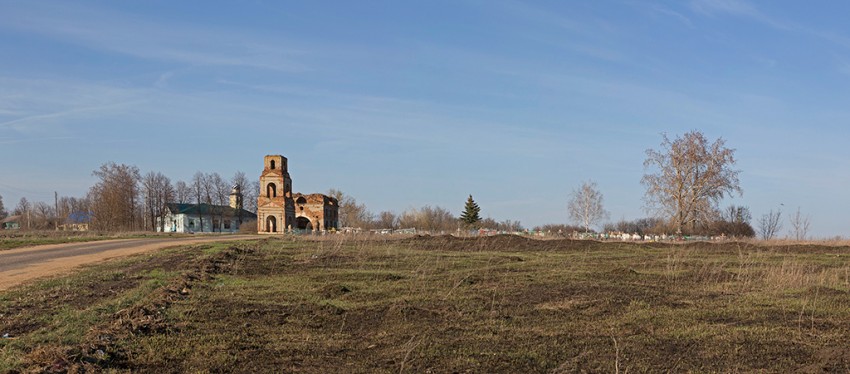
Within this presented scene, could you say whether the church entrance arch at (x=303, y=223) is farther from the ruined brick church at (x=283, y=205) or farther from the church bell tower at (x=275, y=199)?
the church bell tower at (x=275, y=199)

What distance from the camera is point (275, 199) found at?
72.6m

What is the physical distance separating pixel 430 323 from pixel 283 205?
65.1 meters

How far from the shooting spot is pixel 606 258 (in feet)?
78.9

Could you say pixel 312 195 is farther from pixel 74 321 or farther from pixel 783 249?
pixel 74 321

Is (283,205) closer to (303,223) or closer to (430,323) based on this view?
(303,223)

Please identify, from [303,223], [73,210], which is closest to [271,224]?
[303,223]

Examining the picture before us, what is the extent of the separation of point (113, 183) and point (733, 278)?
7709cm

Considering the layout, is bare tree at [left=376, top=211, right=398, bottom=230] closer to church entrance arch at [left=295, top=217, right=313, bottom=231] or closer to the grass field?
church entrance arch at [left=295, top=217, right=313, bottom=231]

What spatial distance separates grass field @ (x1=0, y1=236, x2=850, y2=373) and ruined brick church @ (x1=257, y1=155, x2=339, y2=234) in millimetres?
57050

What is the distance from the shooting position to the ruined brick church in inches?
2854

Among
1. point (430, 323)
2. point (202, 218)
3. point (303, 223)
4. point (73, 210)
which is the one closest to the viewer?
point (430, 323)

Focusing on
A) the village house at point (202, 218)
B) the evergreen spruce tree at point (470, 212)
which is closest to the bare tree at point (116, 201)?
the village house at point (202, 218)

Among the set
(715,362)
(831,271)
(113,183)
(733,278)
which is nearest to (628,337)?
(715,362)

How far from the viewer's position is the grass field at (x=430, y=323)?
6.69 m
